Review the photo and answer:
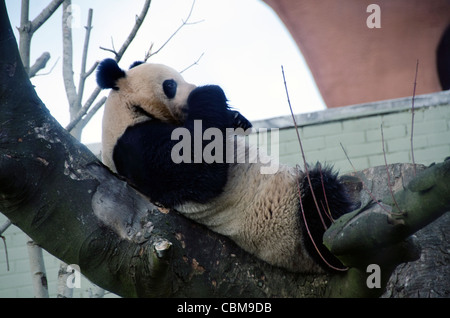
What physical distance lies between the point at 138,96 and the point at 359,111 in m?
3.42

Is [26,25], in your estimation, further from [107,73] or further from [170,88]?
[170,88]

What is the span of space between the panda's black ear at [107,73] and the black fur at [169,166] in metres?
0.39

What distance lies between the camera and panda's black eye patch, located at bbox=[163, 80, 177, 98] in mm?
2797

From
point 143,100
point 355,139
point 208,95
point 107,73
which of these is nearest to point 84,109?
point 107,73

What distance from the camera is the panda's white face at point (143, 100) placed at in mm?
2590

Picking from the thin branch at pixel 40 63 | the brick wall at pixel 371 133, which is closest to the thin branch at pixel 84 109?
the thin branch at pixel 40 63

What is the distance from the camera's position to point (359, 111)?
18.3ft

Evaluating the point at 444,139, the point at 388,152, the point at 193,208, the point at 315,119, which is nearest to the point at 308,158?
the point at 315,119

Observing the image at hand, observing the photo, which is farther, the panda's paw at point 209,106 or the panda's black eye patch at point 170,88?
the panda's black eye patch at point 170,88

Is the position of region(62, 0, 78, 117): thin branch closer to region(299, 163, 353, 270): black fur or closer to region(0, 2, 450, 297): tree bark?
region(0, 2, 450, 297): tree bark

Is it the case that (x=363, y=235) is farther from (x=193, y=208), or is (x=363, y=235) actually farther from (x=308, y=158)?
(x=308, y=158)

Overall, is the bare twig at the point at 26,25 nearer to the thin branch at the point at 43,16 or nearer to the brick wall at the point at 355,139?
the thin branch at the point at 43,16

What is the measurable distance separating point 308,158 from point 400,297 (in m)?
3.57

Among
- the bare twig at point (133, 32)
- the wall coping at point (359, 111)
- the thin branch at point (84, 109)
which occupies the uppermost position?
the wall coping at point (359, 111)
